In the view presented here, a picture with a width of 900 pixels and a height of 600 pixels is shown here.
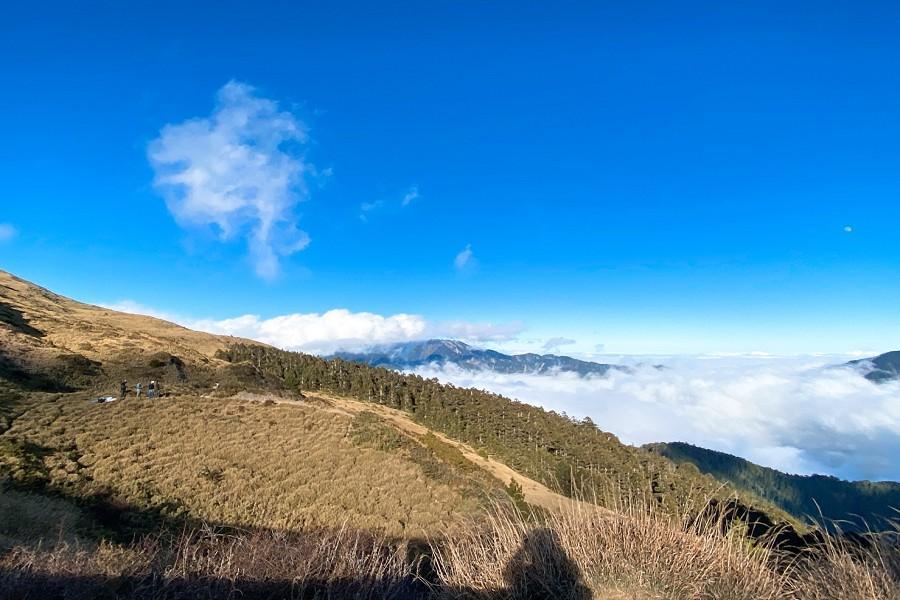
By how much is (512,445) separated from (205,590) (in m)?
88.8

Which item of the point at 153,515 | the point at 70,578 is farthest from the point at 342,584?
the point at 153,515

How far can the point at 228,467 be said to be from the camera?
25016mm

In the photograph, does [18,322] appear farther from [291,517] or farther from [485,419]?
[485,419]

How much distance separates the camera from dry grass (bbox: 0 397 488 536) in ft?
68.4

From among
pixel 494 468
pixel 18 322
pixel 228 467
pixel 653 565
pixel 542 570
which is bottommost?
pixel 494 468

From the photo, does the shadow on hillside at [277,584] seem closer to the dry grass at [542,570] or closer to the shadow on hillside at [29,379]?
the dry grass at [542,570]

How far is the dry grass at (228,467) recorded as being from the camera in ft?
68.4

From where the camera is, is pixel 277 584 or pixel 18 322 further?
pixel 18 322

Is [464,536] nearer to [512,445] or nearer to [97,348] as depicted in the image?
[97,348]

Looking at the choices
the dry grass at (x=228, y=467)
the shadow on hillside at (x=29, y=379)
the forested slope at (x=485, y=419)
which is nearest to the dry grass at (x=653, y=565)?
the dry grass at (x=228, y=467)

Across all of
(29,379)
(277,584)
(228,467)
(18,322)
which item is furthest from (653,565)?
(18,322)

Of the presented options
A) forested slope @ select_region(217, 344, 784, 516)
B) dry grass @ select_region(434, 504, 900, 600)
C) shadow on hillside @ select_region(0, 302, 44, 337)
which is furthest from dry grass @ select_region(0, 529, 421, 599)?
shadow on hillside @ select_region(0, 302, 44, 337)

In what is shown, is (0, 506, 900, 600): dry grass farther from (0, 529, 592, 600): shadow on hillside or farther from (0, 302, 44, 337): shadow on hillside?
(0, 302, 44, 337): shadow on hillside

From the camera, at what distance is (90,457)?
73.2ft
